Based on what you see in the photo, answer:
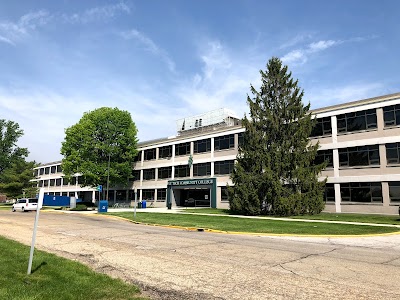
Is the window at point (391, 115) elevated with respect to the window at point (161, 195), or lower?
elevated

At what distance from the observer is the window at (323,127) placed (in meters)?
34.8

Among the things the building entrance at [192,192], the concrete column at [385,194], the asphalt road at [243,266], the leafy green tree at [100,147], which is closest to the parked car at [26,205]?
the leafy green tree at [100,147]

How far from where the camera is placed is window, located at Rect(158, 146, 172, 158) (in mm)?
→ 54156

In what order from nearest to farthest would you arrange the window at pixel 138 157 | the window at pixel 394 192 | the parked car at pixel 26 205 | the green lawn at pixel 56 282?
the green lawn at pixel 56 282, the window at pixel 394 192, the parked car at pixel 26 205, the window at pixel 138 157

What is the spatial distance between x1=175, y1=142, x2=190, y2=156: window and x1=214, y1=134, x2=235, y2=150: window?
19.8ft

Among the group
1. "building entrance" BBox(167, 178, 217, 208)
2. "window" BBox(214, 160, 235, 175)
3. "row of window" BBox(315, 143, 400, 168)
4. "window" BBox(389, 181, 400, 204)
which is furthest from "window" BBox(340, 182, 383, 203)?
"building entrance" BBox(167, 178, 217, 208)

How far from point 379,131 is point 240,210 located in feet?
48.5

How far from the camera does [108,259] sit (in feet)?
32.6

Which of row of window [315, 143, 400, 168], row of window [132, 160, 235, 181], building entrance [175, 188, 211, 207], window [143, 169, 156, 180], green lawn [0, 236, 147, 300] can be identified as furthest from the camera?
window [143, 169, 156, 180]

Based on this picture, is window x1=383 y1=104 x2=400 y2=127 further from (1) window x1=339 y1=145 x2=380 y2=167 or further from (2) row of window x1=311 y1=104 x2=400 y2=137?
(1) window x1=339 y1=145 x2=380 y2=167

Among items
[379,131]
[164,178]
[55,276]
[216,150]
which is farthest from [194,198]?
[55,276]

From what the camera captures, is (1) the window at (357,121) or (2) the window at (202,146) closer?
(1) the window at (357,121)

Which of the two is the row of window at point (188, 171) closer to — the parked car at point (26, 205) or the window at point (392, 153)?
the window at point (392, 153)

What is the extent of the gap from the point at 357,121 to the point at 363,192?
271 inches
